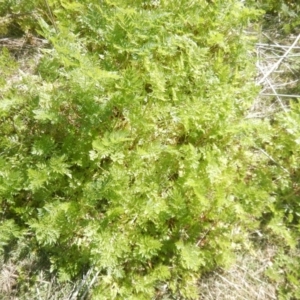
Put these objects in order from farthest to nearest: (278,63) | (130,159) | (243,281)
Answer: (278,63) < (243,281) < (130,159)

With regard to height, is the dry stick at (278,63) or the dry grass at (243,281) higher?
the dry stick at (278,63)

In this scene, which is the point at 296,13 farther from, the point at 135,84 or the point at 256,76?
the point at 135,84

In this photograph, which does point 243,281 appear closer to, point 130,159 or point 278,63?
point 130,159

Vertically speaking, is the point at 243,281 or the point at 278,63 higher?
the point at 278,63

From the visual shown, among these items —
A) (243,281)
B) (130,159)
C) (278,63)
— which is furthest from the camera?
(278,63)

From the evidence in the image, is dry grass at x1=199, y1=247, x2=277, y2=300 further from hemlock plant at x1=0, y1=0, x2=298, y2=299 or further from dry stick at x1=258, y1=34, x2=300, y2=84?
dry stick at x1=258, y1=34, x2=300, y2=84

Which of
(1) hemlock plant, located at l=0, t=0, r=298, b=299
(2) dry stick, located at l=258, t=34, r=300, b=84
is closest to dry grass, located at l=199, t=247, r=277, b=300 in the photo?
(1) hemlock plant, located at l=0, t=0, r=298, b=299

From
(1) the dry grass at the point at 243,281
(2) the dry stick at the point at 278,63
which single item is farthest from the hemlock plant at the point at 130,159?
(2) the dry stick at the point at 278,63

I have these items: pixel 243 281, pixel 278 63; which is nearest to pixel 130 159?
pixel 243 281

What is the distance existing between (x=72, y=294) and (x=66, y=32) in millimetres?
2021

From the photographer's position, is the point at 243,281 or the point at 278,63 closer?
the point at 243,281

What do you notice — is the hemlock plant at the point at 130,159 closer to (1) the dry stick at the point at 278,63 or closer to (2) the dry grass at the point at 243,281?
(2) the dry grass at the point at 243,281

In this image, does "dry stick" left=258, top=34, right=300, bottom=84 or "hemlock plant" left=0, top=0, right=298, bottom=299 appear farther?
"dry stick" left=258, top=34, right=300, bottom=84

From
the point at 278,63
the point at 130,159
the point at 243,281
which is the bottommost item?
the point at 243,281
